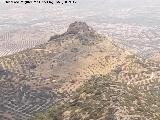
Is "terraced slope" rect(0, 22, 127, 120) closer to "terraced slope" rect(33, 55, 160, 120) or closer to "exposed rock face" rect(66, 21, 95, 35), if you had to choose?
"exposed rock face" rect(66, 21, 95, 35)

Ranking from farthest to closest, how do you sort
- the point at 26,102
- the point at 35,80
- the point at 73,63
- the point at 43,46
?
the point at 43,46 → the point at 73,63 → the point at 35,80 → the point at 26,102

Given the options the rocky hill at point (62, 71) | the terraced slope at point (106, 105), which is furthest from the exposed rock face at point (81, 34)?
the terraced slope at point (106, 105)

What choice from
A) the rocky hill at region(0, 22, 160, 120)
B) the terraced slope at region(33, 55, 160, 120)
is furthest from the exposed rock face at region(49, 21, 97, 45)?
the terraced slope at region(33, 55, 160, 120)

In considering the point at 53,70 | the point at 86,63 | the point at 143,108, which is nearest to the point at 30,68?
the point at 53,70

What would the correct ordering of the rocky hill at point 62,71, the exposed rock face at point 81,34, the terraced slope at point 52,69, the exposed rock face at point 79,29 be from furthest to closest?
the exposed rock face at point 79,29 → the exposed rock face at point 81,34 → the terraced slope at point 52,69 → the rocky hill at point 62,71

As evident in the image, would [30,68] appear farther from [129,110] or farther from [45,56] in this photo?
[129,110]

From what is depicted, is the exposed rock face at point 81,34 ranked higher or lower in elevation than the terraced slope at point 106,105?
lower

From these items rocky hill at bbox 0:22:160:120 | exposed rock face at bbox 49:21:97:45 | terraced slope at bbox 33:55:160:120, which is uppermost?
terraced slope at bbox 33:55:160:120

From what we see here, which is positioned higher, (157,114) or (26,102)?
(157,114)

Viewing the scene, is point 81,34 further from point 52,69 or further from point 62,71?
point 62,71

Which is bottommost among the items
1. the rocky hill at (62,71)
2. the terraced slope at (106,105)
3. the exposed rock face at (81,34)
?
the rocky hill at (62,71)

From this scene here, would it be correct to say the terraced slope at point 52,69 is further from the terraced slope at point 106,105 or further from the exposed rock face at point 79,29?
the terraced slope at point 106,105
